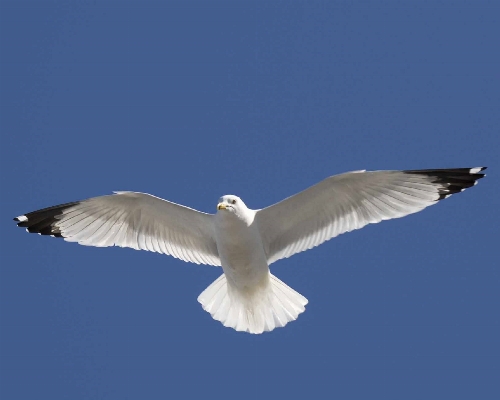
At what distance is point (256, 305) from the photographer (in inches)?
556

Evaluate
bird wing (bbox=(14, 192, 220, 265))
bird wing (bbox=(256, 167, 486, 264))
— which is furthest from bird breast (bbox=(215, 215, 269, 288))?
bird wing (bbox=(14, 192, 220, 265))

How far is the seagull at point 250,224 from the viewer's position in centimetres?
1339

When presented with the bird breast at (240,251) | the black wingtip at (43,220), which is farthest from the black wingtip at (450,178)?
the black wingtip at (43,220)

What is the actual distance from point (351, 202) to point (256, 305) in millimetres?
1707

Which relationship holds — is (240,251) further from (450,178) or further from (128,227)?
(450,178)

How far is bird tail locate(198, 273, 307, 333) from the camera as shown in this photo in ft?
46.1

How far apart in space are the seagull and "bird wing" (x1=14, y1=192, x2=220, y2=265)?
1 centimetres

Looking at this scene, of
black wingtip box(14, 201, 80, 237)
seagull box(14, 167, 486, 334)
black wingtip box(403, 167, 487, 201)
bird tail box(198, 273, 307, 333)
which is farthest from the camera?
black wingtip box(14, 201, 80, 237)

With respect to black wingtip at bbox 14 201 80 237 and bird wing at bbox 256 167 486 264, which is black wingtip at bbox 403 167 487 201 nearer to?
bird wing at bbox 256 167 486 264

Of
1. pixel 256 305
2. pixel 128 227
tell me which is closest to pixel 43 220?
pixel 128 227

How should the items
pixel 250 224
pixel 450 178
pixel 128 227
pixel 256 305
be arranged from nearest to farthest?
pixel 450 178, pixel 250 224, pixel 256 305, pixel 128 227

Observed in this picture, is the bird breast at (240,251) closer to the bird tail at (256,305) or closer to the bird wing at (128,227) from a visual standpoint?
the bird tail at (256,305)

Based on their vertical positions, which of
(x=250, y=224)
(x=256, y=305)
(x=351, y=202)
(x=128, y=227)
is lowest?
(x=256, y=305)

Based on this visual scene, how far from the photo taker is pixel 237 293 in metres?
14.1
